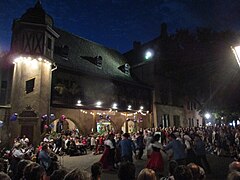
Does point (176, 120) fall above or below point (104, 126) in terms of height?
above

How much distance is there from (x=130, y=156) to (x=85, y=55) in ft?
51.6

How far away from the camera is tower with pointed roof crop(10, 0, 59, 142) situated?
51.0 feet

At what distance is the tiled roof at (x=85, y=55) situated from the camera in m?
19.8

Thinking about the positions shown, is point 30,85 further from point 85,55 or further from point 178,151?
point 178,151

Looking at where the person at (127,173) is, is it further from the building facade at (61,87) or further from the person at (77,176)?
the building facade at (61,87)

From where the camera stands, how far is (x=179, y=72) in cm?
2212

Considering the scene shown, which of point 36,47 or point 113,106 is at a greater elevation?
point 36,47

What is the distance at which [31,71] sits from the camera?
16641 mm

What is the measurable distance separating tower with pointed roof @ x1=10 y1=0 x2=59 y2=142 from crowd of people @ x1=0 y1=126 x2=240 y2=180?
1791 millimetres

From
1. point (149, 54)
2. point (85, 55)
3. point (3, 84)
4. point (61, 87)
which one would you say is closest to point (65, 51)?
point (85, 55)

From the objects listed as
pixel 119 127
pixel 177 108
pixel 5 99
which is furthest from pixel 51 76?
pixel 177 108

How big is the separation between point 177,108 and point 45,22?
21133 millimetres

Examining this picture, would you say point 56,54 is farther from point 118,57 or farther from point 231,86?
point 231,86

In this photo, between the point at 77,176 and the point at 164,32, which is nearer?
the point at 77,176
